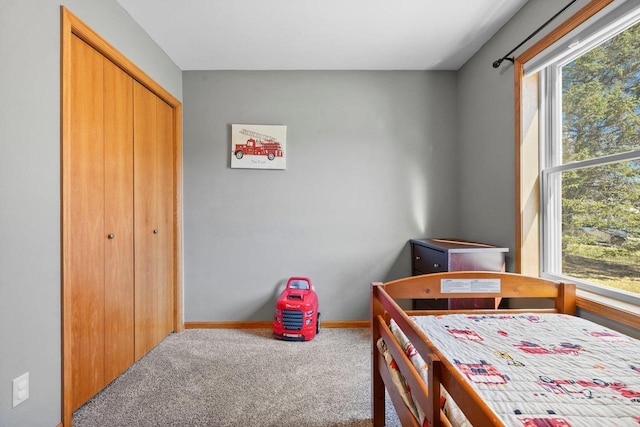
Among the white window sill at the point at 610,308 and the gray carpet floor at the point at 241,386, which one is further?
the gray carpet floor at the point at 241,386

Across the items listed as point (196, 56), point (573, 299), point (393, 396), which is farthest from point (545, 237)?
point (196, 56)

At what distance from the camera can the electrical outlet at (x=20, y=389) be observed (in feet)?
3.97

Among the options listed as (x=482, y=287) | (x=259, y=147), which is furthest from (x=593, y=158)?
(x=259, y=147)

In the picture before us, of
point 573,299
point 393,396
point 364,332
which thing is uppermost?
point 573,299

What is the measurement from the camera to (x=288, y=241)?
2771 millimetres

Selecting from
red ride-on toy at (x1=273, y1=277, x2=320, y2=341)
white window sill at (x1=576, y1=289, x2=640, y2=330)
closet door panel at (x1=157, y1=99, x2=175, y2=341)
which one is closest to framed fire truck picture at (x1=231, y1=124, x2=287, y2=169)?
closet door panel at (x1=157, y1=99, x2=175, y2=341)

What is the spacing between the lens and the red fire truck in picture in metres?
2.74

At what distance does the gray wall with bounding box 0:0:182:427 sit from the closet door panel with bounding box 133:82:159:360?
0.70 meters

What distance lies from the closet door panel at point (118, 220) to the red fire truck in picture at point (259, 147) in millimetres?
913

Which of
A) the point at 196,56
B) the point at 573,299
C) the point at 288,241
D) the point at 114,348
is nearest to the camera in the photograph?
the point at 573,299

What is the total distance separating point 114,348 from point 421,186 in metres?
2.76

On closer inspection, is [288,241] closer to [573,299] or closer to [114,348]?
[114,348]

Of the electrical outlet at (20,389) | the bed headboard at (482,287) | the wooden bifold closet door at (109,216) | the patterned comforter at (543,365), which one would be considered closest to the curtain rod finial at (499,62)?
the bed headboard at (482,287)

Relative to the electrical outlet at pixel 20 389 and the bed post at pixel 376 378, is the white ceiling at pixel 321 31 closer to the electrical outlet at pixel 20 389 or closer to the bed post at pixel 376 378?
the bed post at pixel 376 378
